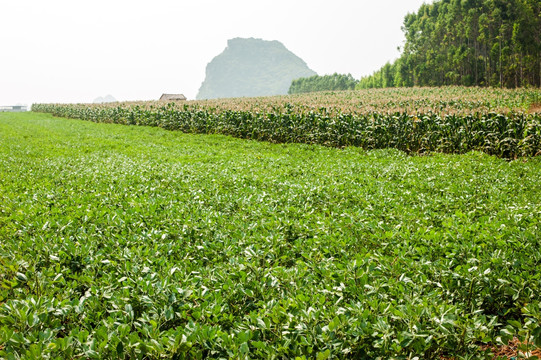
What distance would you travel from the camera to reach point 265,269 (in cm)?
327

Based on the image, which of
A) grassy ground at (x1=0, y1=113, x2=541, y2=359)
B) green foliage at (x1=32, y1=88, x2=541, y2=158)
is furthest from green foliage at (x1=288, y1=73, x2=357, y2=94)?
grassy ground at (x1=0, y1=113, x2=541, y2=359)

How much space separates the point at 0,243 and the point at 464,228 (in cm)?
585

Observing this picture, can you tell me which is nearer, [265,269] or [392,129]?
[265,269]

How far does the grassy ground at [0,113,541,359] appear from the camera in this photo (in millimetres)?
2229

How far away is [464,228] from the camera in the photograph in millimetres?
4121

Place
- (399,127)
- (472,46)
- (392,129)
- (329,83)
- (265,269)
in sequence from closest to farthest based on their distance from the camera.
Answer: (265,269) → (399,127) → (392,129) → (472,46) → (329,83)

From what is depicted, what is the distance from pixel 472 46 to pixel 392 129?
63815 mm

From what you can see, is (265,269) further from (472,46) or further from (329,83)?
(329,83)

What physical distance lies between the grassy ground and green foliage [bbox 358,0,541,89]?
58.1 m

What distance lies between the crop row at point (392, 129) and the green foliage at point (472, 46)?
1830 inches

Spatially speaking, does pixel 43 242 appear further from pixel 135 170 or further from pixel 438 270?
pixel 135 170

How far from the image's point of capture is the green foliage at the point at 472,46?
165 feet

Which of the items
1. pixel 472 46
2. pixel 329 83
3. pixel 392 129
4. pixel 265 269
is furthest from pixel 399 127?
pixel 329 83

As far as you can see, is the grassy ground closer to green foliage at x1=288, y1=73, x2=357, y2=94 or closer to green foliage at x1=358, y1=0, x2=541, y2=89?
green foliage at x1=358, y1=0, x2=541, y2=89
